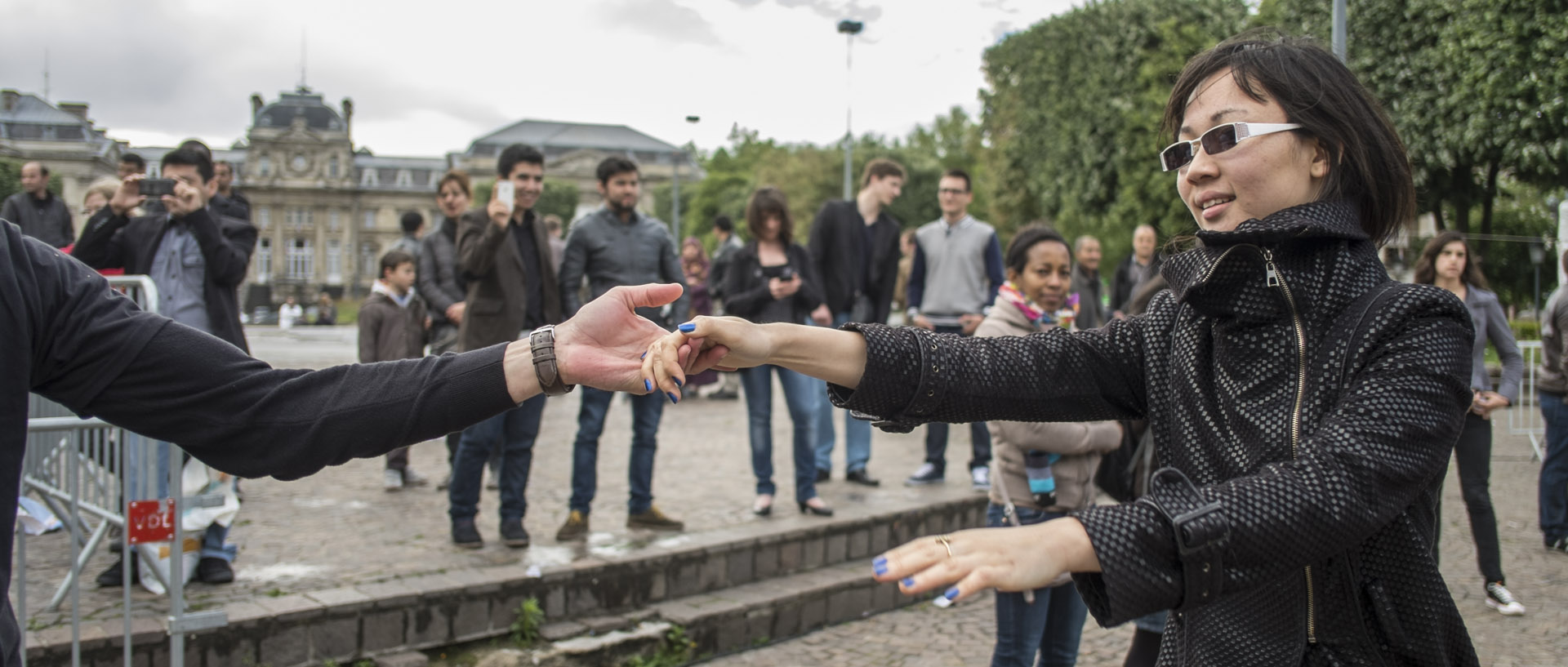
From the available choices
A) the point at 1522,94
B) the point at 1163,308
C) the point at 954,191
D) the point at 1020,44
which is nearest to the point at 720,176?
the point at 1020,44

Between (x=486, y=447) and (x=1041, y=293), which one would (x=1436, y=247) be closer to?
(x=1041, y=293)

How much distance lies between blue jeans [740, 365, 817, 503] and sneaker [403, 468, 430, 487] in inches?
114

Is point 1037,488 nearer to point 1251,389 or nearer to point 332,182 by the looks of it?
point 1251,389

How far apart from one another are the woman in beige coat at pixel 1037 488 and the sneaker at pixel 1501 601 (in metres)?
3.17

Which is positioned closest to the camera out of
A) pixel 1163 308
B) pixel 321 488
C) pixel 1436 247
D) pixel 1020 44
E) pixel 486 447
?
pixel 1163 308

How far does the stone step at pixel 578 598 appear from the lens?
4527 mm

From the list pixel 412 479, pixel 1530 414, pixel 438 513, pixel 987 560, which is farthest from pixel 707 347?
pixel 1530 414

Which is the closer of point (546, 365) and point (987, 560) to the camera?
point (987, 560)

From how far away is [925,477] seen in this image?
26.7 ft

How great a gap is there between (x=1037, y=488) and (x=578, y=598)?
2617 mm

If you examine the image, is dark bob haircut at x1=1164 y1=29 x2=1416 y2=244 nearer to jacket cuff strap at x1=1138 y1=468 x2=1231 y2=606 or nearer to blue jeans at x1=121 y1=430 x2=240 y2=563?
jacket cuff strap at x1=1138 y1=468 x2=1231 y2=606

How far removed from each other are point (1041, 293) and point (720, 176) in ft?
253

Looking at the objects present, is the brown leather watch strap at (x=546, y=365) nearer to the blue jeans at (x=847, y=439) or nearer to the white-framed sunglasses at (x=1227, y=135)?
the white-framed sunglasses at (x=1227, y=135)

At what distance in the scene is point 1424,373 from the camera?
166cm
